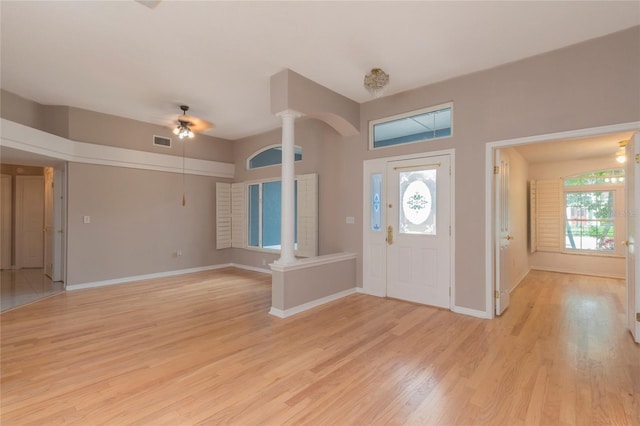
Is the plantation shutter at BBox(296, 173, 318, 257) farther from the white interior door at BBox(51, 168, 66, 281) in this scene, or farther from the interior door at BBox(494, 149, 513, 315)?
the white interior door at BBox(51, 168, 66, 281)

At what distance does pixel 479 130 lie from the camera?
3711 mm

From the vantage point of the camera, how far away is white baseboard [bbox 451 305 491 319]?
144 inches

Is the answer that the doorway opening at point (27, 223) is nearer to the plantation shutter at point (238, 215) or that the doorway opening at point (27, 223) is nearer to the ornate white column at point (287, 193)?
the plantation shutter at point (238, 215)

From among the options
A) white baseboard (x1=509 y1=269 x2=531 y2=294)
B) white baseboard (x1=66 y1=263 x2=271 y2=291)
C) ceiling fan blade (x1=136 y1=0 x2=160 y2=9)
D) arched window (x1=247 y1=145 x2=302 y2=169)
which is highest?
ceiling fan blade (x1=136 y1=0 x2=160 y2=9)

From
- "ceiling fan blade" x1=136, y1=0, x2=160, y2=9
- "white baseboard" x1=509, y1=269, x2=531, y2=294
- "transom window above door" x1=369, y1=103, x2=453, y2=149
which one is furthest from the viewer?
"white baseboard" x1=509, y1=269, x2=531, y2=294

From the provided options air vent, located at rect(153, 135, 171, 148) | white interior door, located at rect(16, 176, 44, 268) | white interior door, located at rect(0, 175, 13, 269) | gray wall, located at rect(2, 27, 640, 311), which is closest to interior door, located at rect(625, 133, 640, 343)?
gray wall, located at rect(2, 27, 640, 311)

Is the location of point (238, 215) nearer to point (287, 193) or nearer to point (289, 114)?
point (287, 193)

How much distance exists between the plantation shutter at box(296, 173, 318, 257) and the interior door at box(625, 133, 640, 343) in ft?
13.3

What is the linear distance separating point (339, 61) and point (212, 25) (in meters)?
1.43

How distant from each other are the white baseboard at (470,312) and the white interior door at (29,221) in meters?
9.18

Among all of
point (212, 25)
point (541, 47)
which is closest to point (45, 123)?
point (212, 25)

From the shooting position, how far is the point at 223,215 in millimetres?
7137

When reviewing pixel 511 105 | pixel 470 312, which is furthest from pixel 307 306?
pixel 511 105

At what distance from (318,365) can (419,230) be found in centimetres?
249
